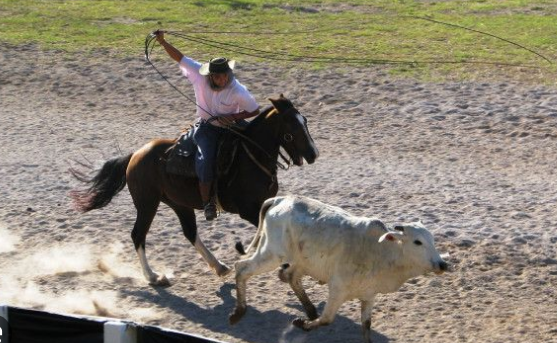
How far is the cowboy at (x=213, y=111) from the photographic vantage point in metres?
11.0

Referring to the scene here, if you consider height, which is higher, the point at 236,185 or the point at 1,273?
the point at 236,185

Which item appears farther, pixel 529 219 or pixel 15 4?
pixel 15 4

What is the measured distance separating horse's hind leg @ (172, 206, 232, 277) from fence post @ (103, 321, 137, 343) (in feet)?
9.84

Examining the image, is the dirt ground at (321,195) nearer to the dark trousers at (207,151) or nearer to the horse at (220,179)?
the horse at (220,179)

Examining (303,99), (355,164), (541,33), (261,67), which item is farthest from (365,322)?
(541,33)

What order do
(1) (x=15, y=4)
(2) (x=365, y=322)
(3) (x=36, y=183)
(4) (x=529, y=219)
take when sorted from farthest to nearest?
(1) (x=15, y=4), (3) (x=36, y=183), (4) (x=529, y=219), (2) (x=365, y=322)

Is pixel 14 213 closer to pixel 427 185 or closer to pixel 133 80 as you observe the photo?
pixel 427 185

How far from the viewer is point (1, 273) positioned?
11.6 metres

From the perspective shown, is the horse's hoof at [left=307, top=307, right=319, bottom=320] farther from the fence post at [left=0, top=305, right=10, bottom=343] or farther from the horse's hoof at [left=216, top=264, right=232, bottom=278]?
the fence post at [left=0, top=305, right=10, bottom=343]

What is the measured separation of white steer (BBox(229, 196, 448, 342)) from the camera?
905 centimetres

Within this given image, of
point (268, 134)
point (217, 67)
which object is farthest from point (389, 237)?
point (217, 67)

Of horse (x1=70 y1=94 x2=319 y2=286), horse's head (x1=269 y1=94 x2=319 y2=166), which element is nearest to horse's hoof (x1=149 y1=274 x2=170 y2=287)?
horse (x1=70 y1=94 x2=319 y2=286)

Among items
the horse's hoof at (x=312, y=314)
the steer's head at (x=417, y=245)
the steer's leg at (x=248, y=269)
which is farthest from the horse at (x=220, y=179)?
the steer's head at (x=417, y=245)

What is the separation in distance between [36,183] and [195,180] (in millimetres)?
4016
